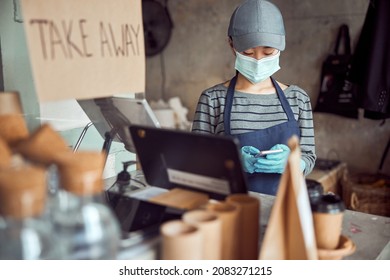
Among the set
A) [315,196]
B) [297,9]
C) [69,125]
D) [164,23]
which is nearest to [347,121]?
[297,9]

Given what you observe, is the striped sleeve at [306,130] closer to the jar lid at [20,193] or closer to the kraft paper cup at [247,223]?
the kraft paper cup at [247,223]

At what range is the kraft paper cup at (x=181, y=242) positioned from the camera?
2.67ft

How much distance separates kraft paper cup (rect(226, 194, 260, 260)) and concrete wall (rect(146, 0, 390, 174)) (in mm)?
3315

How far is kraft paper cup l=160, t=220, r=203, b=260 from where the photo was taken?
32.0 inches

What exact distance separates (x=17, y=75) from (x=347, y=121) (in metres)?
3.14

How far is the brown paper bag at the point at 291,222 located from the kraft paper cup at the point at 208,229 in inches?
3.9

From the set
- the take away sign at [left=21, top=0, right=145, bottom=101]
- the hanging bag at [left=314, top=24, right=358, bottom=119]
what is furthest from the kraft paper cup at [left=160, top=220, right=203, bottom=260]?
the hanging bag at [left=314, top=24, right=358, bottom=119]

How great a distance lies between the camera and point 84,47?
3.34ft

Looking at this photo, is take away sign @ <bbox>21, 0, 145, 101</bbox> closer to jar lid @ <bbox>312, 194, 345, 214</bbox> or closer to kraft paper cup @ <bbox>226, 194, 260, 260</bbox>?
kraft paper cup @ <bbox>226, 194, 260, 260</bbox>

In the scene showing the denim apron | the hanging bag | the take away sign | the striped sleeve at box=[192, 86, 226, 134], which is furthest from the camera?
the hanging bag

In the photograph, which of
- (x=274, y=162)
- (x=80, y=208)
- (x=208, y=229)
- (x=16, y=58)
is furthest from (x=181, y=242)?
(x=16, y=58)

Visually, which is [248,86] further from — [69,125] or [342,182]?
[342,182]

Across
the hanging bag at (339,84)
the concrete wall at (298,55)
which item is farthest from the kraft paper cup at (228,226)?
the concrete wall at (298,55)

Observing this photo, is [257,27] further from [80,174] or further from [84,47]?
[80,174]
